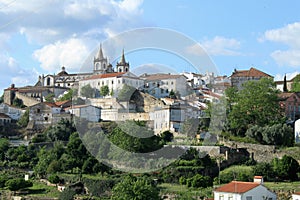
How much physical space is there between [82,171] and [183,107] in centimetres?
975

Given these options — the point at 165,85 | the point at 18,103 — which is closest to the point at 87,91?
the point at 165,85

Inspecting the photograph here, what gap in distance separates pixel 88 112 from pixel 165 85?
5.46 metres

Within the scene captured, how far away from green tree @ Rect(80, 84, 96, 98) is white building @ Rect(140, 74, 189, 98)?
383 cm

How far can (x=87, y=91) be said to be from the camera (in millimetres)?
44406

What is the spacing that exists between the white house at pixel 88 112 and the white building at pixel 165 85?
375 centimetres

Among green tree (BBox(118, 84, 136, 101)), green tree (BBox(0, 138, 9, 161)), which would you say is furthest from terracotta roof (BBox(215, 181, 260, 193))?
green tree (BBox(118, 84, 136, 101))

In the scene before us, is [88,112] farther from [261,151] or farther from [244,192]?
[244,192]

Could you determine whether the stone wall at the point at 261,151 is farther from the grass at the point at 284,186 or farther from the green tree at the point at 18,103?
the green tree at the point at 18,103

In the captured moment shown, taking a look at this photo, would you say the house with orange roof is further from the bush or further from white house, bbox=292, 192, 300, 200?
white house, bbox=292, 192, 300, 200

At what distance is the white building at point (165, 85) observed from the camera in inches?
1578

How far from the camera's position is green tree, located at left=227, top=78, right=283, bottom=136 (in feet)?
115

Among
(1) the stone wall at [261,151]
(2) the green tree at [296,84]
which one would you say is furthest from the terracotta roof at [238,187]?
(2) the green tree at [296,84]

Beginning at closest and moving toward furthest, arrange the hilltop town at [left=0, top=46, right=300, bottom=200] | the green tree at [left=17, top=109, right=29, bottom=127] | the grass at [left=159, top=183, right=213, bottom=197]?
the grass at [left=159, top=183, right=213, bottom=197] < the hilltop town at [left=0, top=46, right=300, bottom=200] < the green tree at [left=17, top=109, right=29, bottom=127]

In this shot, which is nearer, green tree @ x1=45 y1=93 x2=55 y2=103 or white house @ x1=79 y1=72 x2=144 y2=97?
white house @ x1=79 y1=72 x2=144 y2=97
